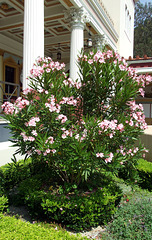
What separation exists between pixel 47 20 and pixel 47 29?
5.64 feet

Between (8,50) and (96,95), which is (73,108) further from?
(8,50)

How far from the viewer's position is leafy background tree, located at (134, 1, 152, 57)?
33.4 metres

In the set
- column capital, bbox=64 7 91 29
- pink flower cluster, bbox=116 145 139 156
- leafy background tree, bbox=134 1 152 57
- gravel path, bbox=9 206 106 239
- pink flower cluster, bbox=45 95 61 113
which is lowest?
gravel path, bbox=9 206 106 239

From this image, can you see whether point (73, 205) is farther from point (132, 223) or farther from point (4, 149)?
point (4, 149)

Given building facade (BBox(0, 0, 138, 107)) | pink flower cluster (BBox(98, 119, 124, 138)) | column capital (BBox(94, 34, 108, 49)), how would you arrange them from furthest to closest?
column capital (BBox(94, 34, 108, 49)), building facade (BBox(0, 0, 138, 107)), pink flower cluster (BBox(98, 119, 124, 138))

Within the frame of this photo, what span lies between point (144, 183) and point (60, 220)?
2.29m

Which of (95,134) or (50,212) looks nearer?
(95,134)

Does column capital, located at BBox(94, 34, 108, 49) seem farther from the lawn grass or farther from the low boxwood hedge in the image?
the lawn grass

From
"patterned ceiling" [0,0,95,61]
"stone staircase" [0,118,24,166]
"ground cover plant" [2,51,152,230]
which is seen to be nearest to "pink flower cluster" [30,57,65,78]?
"ground cover plant" [2,51,152,230]

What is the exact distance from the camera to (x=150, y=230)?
108 inches

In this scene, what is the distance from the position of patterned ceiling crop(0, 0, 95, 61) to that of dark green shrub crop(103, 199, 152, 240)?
6.98m

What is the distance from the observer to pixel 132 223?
284 cm

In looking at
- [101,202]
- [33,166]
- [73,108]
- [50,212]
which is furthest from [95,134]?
[33,166]

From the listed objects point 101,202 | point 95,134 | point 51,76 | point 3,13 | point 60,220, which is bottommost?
point 60,220
